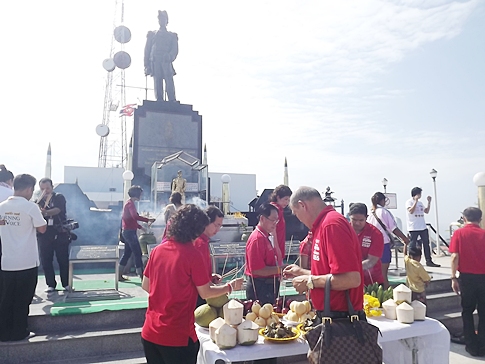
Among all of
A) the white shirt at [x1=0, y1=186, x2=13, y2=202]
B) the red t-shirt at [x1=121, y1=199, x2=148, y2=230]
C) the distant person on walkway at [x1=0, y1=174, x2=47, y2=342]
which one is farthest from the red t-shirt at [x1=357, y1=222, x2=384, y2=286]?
the white shirt at [x1=0, y1=186, x2=13, y2=202]

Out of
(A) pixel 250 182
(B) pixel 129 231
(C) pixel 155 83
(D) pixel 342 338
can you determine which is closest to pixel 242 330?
(D) pixel 342 338

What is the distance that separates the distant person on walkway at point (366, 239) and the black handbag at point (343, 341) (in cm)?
196

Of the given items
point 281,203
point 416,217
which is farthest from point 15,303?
point 416,217

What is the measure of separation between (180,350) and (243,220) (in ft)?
27.6

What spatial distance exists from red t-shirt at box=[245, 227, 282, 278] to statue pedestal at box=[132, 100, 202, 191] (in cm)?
1097

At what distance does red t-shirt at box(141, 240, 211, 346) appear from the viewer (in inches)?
95.8

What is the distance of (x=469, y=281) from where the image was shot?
4.71 metres

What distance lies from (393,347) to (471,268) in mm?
1802

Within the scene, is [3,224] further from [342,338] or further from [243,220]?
[243,220]

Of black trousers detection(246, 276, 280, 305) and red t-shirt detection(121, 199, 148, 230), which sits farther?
red t-shirt detection(121, 199, 148, 230)

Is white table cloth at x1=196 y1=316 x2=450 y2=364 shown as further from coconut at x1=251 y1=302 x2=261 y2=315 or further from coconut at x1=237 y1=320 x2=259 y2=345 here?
coconut at x1=251 y1=302 x2=261 y2=315

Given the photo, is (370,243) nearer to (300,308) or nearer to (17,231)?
(300,308)

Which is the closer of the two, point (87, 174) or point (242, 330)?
point (242, 330)

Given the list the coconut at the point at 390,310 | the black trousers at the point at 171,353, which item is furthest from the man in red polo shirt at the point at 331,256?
the coconut at the point at 390,310
